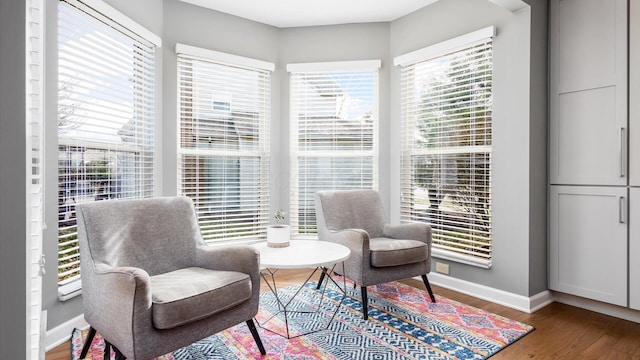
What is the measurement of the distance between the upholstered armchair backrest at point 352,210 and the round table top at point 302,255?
1.36ft

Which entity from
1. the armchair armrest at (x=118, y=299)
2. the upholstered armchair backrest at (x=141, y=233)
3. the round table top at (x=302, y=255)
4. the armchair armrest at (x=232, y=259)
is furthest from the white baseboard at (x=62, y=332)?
the round table top at (x=302, y=255)

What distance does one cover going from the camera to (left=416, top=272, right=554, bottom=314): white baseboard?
8.93 feet

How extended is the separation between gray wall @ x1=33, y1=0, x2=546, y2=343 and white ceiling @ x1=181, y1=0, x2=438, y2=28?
0.28 ft

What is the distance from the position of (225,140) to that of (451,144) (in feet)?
7.07

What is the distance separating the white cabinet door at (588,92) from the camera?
249 cm

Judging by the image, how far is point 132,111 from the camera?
2.90 m

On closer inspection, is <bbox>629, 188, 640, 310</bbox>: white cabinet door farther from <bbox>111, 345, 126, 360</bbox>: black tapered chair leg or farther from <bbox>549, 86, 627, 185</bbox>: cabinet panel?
<bbox>111, 345, 126, 360</bbox>: black tapered chair leg

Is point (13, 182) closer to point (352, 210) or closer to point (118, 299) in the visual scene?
point (118, 299)

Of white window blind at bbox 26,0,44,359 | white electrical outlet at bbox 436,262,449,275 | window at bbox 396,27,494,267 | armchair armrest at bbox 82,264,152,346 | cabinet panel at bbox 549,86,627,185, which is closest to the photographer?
white window blind at bbox 26,0,44,359

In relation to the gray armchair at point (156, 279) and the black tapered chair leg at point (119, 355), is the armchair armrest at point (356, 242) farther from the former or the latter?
the black tapered chair leg at point (119, 355)

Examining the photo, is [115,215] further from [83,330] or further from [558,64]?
[558,64]

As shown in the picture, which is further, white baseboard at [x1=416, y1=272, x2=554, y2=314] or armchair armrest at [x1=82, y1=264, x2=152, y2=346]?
white baseboard at [x1=416, y1=272, x2=554, y2=314]

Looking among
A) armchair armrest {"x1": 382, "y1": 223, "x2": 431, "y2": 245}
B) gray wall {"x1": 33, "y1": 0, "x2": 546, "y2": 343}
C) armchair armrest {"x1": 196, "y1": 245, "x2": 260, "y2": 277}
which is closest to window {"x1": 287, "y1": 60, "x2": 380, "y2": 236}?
gray wall {"x1": 33, "y1": 0, "x2": 546, "y2": 343}

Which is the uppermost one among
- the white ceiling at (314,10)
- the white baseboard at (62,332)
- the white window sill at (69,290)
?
the white ceiling at (314,10)
